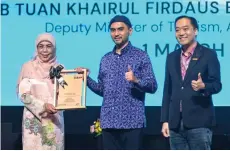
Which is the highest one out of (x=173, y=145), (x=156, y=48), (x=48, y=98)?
(x=156, y=48)

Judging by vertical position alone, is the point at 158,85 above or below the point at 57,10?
below

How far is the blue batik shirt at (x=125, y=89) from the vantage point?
16.9ft

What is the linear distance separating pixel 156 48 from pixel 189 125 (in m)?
0.67

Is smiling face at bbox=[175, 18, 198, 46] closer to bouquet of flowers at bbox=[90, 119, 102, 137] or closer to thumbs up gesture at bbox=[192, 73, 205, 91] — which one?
thumbs up gesture at bbox=[192, 73, 205, 91]

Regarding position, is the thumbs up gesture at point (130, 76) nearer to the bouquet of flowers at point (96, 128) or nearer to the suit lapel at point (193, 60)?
the suit lapel at point (193, 60)

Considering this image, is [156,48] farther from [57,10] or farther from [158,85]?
[57,10]

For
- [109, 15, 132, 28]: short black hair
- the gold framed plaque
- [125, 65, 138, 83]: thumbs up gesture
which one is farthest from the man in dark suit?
the gold framed plaque

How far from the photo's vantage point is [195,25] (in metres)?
5.22

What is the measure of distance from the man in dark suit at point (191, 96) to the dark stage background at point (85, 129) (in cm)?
17

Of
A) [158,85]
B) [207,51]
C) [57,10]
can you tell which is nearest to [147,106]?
[158,85]

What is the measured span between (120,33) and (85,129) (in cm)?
75

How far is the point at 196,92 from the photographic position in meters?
5.08

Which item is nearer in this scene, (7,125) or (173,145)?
(173,145)

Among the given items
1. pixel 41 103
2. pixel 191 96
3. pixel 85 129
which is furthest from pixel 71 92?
pixel 191 96
